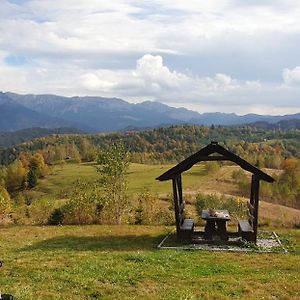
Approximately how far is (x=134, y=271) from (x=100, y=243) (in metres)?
5.56

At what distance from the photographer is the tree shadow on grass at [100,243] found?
17422 millimetres

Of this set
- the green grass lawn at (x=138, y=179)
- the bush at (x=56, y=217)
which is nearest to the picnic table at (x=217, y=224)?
the bush at (x=56, y=217)

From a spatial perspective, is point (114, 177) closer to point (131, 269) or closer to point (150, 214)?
point (150, 214)

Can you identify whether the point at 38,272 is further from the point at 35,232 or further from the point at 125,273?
the point at 35,232

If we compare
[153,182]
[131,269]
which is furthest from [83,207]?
[153,182]

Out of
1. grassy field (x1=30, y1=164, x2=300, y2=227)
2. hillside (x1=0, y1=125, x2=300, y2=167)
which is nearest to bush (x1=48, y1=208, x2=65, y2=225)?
grassy field (x1=30, y1=164, x2=300, y2=227)

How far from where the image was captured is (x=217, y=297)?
10781 millimetres

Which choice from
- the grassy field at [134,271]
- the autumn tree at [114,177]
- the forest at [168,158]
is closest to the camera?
the grassy field at [134,271]

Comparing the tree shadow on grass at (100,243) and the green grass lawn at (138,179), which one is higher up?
the tree shadow on grass at (100,243)

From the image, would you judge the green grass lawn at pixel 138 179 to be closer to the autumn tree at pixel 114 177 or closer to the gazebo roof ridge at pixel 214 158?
the autumn tree at pixel 114 177

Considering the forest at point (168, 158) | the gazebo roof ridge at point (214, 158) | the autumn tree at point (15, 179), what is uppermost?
the gazebo roof ridge at point (214, 158)

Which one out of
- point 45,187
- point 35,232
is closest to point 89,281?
point 35,232

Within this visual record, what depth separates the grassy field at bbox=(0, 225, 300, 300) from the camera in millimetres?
11102

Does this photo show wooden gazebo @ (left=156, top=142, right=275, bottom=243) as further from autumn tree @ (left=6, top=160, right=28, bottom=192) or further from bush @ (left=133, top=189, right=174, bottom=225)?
autumn tree @ (left=6, top=160, right=28, bottom=192)
